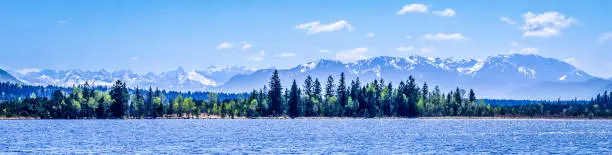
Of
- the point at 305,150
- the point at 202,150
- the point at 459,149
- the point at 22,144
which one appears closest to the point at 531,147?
the point at 459,149

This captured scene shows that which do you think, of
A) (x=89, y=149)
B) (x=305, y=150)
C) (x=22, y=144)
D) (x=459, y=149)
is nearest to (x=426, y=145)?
(x=459, y=149)

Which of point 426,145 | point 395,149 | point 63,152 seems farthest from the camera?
point 426,145

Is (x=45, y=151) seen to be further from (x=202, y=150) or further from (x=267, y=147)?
(x=267, y=147)

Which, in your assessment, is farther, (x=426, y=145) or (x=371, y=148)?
(x=426, y=145)

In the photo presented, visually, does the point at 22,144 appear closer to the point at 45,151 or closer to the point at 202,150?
the point at 45,151

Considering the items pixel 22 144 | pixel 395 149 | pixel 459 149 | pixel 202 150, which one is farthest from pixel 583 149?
pixel 22 144

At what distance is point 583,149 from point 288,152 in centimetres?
3490

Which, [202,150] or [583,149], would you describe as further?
[583,149]

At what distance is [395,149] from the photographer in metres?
79.3

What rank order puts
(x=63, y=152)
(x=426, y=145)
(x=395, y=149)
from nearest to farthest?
1. (x=63, y=152)
2. (x=395, y=149)
3. (x=426, y=145)

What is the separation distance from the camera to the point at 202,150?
76250 millimetres

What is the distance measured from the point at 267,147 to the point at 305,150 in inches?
227

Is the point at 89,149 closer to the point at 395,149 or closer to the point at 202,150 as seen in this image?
the point at 202,150

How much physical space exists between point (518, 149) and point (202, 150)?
1375 inches
